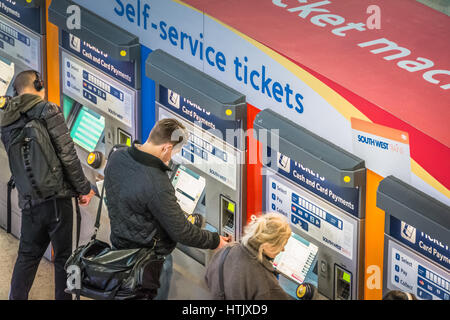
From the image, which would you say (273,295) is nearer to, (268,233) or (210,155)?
(268,233)

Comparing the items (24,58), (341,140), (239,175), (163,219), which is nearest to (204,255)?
(239,175)

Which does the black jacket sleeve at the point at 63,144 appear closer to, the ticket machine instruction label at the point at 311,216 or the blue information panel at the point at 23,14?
the ticket machine instruction label at the point at 311,216

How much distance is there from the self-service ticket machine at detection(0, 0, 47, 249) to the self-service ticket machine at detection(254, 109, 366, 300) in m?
2.24

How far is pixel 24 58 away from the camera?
6652 mm

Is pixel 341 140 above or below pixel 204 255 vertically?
above

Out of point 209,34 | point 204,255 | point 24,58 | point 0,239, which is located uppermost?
point 209,34

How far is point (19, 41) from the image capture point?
6.66 metres

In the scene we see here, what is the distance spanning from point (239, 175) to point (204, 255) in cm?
67

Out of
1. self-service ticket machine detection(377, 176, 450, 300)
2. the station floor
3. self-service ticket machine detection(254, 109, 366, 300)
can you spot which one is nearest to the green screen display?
self-service ticket machine detection(254, 109, 366, 300)

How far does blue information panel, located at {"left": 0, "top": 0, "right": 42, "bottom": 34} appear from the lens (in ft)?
21.1

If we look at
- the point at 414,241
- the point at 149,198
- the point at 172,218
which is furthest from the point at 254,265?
the point at 414,241

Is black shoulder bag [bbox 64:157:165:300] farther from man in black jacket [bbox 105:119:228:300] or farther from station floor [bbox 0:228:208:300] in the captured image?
station floor [bbox 0:228:208:300]
